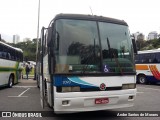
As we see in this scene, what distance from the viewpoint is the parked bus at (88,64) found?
21.6ft

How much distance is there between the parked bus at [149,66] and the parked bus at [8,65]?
10.8 metres

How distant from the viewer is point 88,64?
22.5 ft

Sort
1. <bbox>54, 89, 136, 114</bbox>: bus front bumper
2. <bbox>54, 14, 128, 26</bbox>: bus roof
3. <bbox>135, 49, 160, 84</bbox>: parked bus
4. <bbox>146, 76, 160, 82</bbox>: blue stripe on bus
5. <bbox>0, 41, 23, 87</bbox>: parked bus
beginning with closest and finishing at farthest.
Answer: <bbox>54, 89, 136, 114</bbox>: bus front bumper < <bbox>54, 14, 128, 26</bbox>: bus roof < <bbox>0, 41, 23, 87</bbox>: parked bus < <bbox>135, 49, 160, 84</bbox>: parked bus < <bbox>146, 76, 160, 82</bbox>: blue stripe on bus

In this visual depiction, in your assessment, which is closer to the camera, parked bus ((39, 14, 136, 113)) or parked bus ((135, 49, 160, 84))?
parked bus ((39, 14, 136, 113))

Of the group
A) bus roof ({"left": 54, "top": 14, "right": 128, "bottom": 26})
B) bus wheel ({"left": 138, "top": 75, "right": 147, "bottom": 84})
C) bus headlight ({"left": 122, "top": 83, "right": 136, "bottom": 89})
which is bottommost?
bus wheel ({"left": 138, "top": 75, "right": 147, "bottom": 84})

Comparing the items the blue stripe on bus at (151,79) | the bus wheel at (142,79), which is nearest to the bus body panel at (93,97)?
the blue stripe on bus at (151,79)

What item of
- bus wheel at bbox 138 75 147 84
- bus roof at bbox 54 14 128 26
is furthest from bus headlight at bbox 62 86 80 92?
bus wheel at bbox 138 75 147 84

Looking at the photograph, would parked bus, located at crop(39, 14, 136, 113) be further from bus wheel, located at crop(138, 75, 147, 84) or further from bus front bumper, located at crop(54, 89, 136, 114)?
bus wheel, located at crop(138, 75, 147, 84)

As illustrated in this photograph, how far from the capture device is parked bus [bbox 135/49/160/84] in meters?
21.0

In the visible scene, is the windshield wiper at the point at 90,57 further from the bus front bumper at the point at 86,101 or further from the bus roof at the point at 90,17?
the bus roof at the point at 90,17

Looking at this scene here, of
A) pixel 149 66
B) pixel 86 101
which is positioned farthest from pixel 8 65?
pixel 149 66

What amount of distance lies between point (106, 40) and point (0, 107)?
4.99 meters

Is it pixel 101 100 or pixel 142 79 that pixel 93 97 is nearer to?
pixel 101 100

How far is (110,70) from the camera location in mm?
7066
